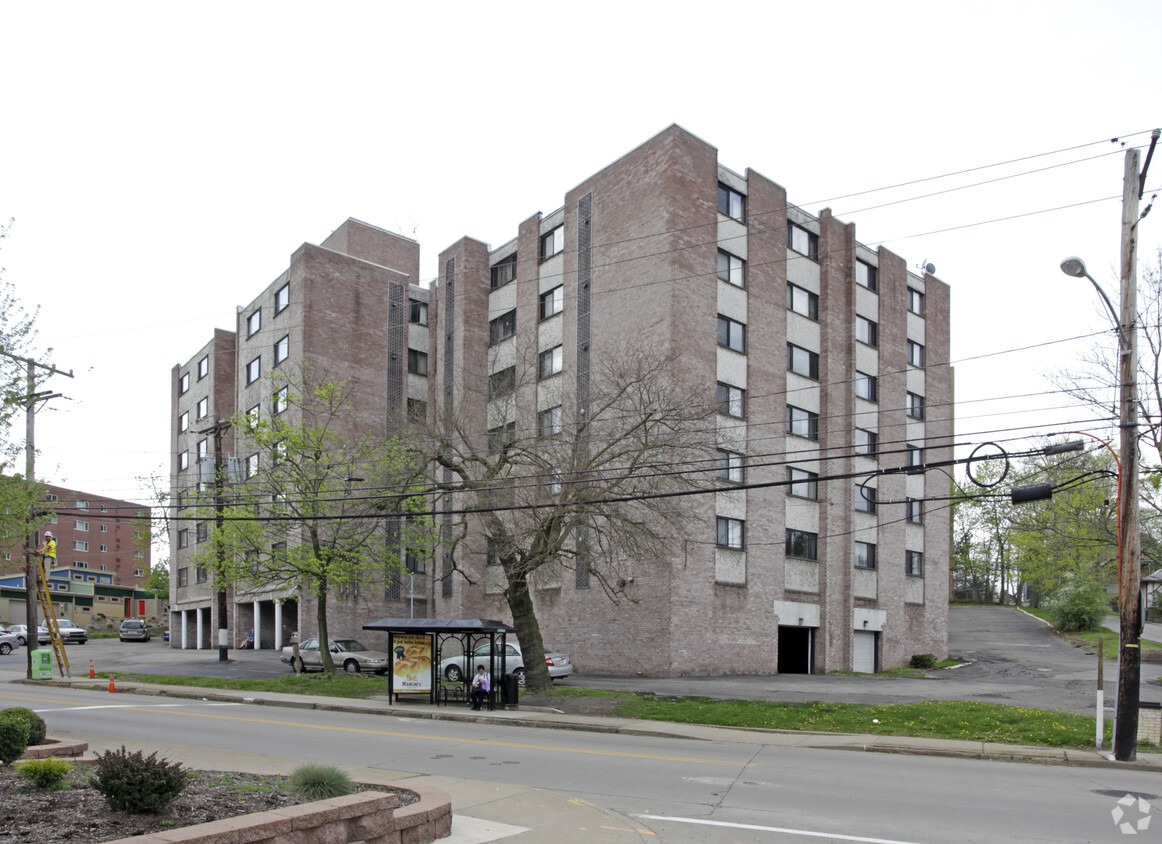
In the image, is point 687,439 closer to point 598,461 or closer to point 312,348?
point 598,461

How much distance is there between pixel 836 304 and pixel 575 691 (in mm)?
24997

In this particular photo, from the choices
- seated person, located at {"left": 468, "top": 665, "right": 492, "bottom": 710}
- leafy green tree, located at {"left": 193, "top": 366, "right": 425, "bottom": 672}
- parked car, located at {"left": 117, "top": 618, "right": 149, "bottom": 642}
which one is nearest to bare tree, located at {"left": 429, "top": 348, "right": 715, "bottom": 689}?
seated person, located at {"left": 468, "top": 665, "right": 492, "bottom": 710}

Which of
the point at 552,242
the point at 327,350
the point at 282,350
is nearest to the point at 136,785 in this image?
the point at 552,242

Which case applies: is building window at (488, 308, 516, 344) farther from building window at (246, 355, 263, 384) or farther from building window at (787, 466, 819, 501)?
building window at (787, 466, 819, 501)

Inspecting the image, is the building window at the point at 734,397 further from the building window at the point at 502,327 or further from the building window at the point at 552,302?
the building window at the point at 502,327

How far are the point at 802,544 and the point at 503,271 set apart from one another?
764 inches

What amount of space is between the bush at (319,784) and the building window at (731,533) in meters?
29.4

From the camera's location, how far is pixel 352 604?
154ft

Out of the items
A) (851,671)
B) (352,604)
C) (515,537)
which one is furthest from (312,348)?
(851,671)

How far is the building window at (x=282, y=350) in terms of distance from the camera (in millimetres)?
49269

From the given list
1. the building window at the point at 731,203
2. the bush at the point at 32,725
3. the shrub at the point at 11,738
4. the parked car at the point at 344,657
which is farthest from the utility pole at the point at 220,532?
the building window at the point at 731,203

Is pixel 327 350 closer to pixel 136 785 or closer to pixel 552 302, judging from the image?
pixel 552 302

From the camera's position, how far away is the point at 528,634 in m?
26.6

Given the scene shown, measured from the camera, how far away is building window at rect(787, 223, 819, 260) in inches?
1697
